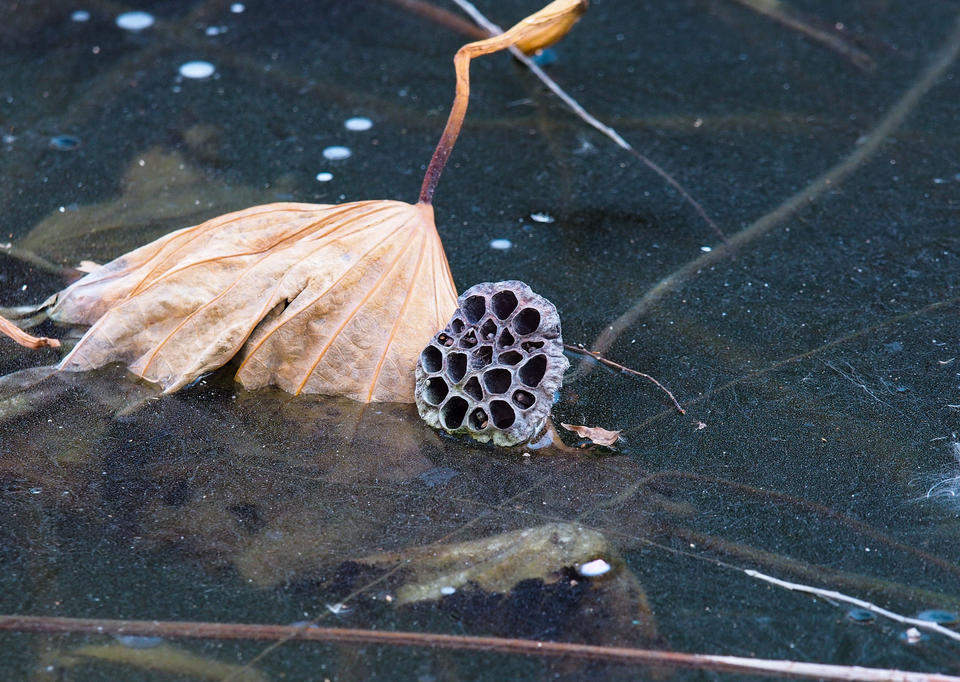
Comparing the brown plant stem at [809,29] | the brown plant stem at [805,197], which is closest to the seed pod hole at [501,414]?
the brown plant stem at [805,197]

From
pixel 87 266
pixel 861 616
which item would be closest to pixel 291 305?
pixel 87 266

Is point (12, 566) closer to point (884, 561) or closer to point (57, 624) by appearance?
point (57, 624)

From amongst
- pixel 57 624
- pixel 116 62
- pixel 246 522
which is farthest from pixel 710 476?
pixel 116 62

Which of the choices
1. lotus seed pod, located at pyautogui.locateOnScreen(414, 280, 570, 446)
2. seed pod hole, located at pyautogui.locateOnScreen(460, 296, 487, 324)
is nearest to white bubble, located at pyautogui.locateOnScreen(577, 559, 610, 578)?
lotus seed pod, located at pyautogui.locateOnScreen(414, 280, 570, 446)

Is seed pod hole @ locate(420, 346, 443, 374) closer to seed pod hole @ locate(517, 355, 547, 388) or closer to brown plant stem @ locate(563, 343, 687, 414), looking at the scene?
seed pod hole @ locate(517, 355, 547, 388)

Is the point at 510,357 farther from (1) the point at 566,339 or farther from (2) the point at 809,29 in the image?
(2) the point at 809,29

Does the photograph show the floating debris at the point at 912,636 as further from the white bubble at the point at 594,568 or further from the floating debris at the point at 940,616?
the white bubble at the point at 594,568
